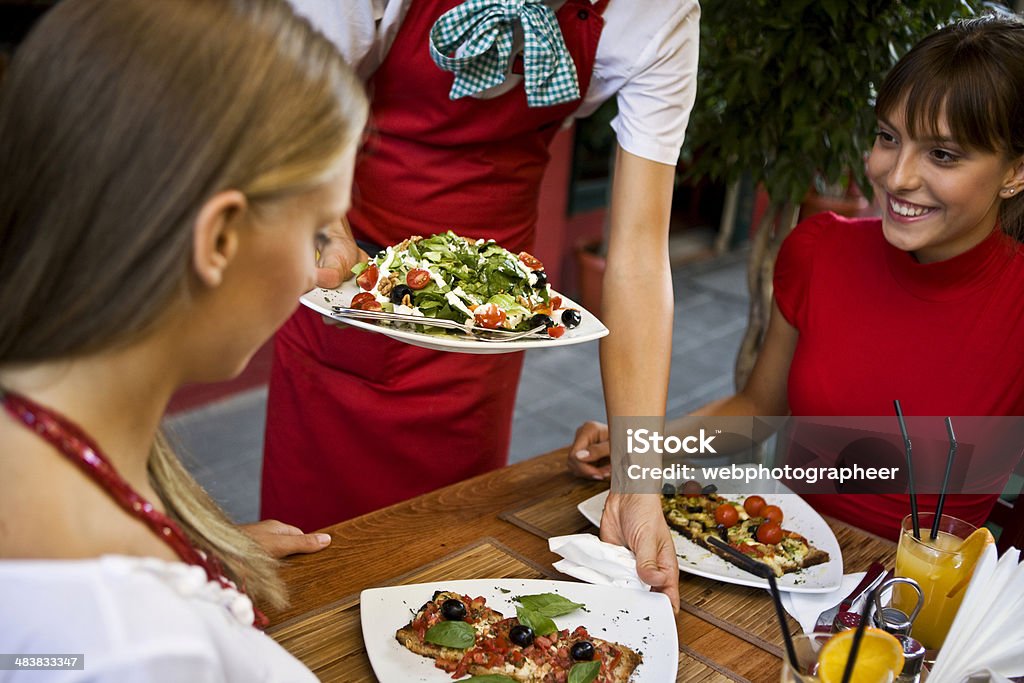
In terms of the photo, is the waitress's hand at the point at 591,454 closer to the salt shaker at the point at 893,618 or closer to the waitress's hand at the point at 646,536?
the waitress's hand at the point at 646,536

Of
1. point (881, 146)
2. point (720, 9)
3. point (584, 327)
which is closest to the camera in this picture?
point (584, 327)

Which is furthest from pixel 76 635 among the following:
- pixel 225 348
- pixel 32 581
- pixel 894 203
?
pixel 894 203

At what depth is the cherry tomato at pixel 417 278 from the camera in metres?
1.46

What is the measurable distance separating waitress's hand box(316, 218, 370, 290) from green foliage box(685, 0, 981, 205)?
1.23 meters

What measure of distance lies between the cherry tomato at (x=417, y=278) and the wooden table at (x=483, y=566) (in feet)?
1.16

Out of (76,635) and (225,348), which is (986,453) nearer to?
(225,348)

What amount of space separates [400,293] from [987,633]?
894mm

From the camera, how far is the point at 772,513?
1571mm

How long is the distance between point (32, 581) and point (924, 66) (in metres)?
1.71

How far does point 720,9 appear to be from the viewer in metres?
2.49

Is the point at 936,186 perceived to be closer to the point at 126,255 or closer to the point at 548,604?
the point at 548,604

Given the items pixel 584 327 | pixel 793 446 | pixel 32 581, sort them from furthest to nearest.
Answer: pixel 793 446 < pixel 584 327 < pixel 32 581

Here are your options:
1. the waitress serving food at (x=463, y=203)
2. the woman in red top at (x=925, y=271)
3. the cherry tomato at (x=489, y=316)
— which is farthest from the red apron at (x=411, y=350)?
the cherry tomato at (x=489, y=316)

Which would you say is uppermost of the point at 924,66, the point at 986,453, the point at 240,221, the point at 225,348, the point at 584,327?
the point at 924,66
